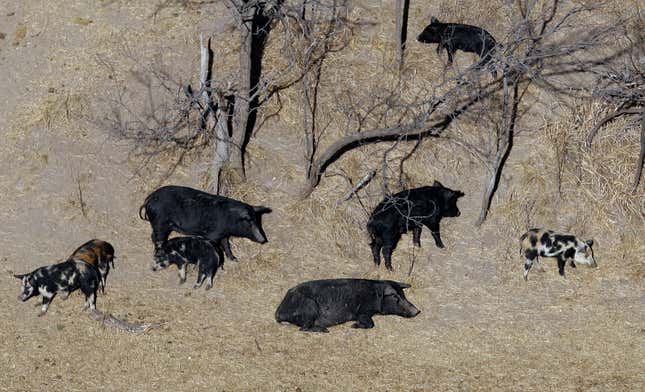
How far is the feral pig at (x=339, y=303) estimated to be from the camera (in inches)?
591

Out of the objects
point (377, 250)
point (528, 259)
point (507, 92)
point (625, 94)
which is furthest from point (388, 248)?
point (625, 94)

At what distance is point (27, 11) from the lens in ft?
71.5

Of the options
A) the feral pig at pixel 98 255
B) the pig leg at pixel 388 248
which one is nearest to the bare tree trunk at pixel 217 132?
the feral pig at pixel 98 255

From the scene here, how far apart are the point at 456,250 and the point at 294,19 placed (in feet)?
21.5

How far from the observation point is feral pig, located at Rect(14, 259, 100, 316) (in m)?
14.8

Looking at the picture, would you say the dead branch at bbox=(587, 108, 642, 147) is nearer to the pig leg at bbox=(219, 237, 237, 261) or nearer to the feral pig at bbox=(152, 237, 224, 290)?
the pig leg at bbox=(219, 237, 237, 261)

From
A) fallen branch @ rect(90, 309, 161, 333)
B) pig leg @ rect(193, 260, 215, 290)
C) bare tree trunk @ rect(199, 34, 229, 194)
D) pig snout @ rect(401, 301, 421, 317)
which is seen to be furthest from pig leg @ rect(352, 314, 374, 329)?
bare tree trunk @ rect(199, 34, 229, 194)

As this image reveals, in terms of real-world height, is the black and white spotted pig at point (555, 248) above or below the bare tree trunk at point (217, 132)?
below

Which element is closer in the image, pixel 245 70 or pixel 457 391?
pixel 457 391

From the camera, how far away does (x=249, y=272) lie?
16453 millimetres

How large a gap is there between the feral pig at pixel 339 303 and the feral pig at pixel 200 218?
1973 millimetres

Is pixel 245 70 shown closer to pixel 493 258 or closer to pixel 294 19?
pixel 294 19

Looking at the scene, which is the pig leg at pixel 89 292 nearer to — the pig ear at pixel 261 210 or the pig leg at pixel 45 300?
the pig leg at pixel 45 300

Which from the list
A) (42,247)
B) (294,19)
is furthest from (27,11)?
(42,247)
